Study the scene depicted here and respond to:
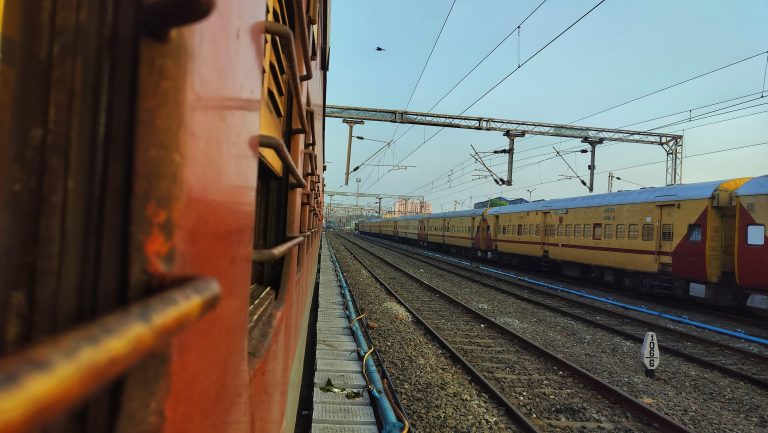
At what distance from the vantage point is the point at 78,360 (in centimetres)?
39

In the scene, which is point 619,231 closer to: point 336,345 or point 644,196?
point 644,196

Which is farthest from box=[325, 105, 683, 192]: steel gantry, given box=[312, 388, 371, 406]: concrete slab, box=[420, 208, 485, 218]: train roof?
box=[312, 388, 371, 406]: concrete slab

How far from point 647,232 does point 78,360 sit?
49.7 feet

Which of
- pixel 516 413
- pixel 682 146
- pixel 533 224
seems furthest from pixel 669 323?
pixel 682 146

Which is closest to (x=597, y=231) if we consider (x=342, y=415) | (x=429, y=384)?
(x=429, y=384)

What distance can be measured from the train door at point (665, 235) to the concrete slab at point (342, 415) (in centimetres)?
1132

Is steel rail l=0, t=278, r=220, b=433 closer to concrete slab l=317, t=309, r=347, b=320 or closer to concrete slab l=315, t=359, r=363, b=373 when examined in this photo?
concrete slab l=315, t=359, r=363, b=373

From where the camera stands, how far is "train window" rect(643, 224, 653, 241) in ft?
43.1

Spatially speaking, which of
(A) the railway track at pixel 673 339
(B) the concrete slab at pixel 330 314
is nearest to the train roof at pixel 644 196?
(A) the railway track at pixel 673 339

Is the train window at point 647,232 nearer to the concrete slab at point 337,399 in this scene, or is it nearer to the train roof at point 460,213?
the concrete slab at point 337,399

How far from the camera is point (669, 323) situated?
986 cm

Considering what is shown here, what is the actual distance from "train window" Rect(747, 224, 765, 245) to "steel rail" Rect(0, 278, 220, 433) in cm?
1286

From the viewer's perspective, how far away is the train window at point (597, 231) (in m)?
15.3

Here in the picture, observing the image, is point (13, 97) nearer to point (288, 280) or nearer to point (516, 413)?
point (288, 280)
